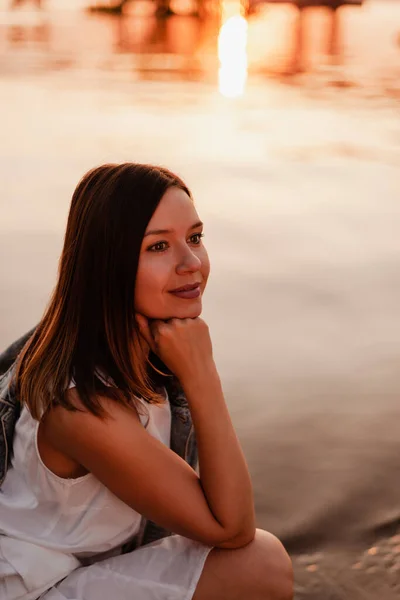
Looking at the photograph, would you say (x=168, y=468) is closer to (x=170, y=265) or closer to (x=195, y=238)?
(x=170, y=265)

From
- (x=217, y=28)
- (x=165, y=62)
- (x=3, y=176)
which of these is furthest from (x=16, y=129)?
(x=217, y=28)

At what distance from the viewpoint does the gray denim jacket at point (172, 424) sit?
1.90 meters

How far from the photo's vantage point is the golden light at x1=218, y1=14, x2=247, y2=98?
10.6 m

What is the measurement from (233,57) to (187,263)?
12.6m

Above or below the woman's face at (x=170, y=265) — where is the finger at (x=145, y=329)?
below

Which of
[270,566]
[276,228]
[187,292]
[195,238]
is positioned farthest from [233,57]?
[270,566]

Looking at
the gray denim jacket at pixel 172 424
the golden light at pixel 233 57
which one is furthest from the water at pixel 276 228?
the gray denim jacket at pixel 172 424

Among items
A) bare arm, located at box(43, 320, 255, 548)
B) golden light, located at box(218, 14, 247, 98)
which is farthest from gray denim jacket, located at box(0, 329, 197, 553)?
golden light, located at box(218, 14, 247, 98)

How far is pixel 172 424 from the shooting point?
2033 millimetres

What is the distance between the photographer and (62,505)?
1.82m

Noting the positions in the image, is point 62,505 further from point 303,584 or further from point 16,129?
point 16,129

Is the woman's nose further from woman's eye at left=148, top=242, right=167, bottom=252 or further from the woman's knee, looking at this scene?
the woman's knee

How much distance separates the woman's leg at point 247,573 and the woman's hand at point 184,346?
363 millimetres

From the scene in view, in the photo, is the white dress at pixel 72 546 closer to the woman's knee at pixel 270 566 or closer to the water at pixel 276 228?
the woman's knee at pixel 270 566
